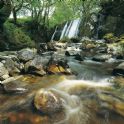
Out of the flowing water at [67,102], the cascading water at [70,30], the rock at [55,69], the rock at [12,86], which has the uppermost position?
the cascading water at [70,30]

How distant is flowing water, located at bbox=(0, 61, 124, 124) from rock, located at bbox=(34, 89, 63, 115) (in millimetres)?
157

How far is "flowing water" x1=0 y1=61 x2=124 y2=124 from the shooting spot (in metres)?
6.95

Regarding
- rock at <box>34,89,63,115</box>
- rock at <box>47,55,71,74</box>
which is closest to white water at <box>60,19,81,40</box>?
rock at <box>47,55,71,74</box>

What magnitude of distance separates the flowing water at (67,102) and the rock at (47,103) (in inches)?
6.2

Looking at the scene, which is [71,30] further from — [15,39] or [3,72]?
[3,72]

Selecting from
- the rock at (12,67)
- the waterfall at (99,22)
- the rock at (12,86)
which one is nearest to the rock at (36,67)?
the rock at (12,67)

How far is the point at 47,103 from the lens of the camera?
7312 mm

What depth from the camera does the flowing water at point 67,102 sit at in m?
6.95

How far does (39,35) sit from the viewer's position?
30531 millimetres

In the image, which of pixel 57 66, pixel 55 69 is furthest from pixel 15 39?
pixel 55 69

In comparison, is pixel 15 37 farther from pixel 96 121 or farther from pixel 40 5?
pixel 96 121

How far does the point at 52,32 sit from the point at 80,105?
2737cm

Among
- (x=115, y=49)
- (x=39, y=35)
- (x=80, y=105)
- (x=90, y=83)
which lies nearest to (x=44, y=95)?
(x=80, y=105)

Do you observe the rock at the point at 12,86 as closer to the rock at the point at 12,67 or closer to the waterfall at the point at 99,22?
the rock at the point at 12,67
